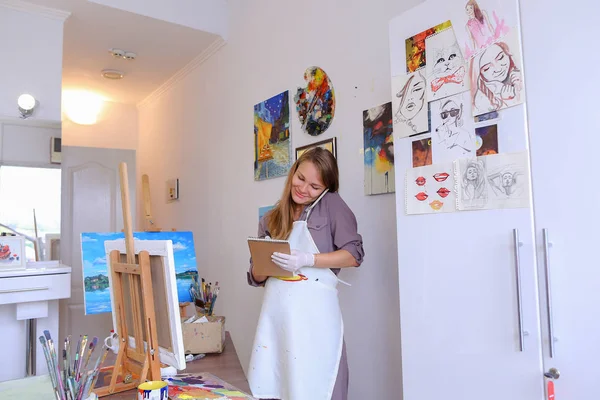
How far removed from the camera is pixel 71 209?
13.6 ft

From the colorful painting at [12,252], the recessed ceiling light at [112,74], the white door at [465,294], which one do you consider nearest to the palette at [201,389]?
the white door at [465,294]

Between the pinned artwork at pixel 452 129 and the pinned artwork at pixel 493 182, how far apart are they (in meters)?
0.04

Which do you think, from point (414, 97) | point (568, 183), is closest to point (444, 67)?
point (414, 97)

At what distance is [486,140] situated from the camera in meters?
1.21

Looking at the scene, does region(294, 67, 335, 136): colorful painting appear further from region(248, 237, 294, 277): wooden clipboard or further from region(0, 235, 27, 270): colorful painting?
region(0, 235, 27, 270): colorful painting

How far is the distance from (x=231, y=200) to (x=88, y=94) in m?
2.51

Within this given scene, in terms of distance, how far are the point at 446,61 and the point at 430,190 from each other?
1.21ft

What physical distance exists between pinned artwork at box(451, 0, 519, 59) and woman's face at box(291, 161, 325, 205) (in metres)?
0.72

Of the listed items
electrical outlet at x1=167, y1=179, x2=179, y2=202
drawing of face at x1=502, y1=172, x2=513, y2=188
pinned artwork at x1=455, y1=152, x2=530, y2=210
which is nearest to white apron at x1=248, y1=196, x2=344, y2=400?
pinned artwork at x1=455, y1=152, x2=530, y2=210

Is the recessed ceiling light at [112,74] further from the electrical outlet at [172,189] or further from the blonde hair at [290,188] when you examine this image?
the blonde hair at [290,188]

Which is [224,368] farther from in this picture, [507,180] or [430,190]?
[507,180]

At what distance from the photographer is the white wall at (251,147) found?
2023 millimetres

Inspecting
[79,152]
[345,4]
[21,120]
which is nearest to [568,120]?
[345,4]

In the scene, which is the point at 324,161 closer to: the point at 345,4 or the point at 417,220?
the point at 417,220
